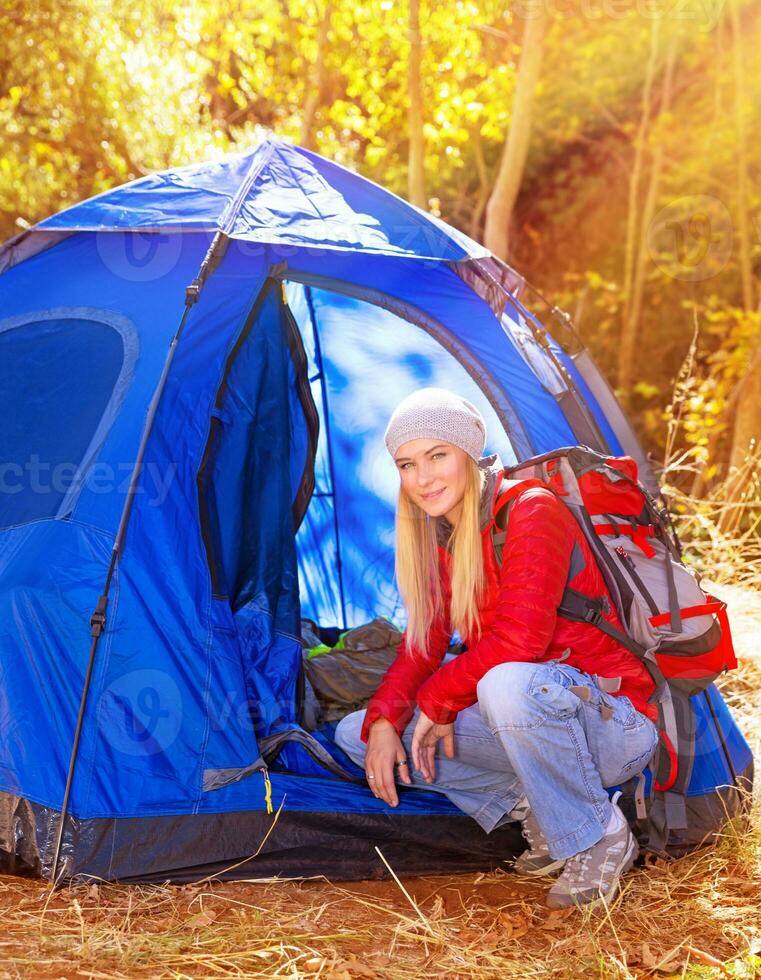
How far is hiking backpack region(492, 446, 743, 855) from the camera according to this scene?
2.53 meters

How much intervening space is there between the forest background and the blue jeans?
4.43 metres

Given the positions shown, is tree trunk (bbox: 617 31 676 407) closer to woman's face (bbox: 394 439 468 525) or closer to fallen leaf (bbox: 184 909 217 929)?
woman's face (bbox: 394 439 468 525)

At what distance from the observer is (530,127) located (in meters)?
7.06

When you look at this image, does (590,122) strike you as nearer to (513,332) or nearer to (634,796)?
(513,332)

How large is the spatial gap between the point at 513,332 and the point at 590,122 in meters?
6.88

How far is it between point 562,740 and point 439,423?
81cm

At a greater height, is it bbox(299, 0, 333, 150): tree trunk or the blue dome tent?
bbox(299, 0, 333, 150): tree trunk

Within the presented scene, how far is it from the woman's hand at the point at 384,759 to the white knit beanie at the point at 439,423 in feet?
2.37

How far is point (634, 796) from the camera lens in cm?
264

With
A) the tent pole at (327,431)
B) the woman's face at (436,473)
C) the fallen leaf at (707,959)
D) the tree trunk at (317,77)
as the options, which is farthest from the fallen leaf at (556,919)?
the tree trunk at (317,77)

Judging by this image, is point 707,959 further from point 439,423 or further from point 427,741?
point 439,423

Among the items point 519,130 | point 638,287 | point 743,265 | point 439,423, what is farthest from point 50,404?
point 638,287

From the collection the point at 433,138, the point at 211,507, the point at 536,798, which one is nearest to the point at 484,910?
the point at 536,798

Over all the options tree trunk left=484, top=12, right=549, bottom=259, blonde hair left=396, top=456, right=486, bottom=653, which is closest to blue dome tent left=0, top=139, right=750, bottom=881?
blonde hair left=396, top=456, right=486, bottom=653
